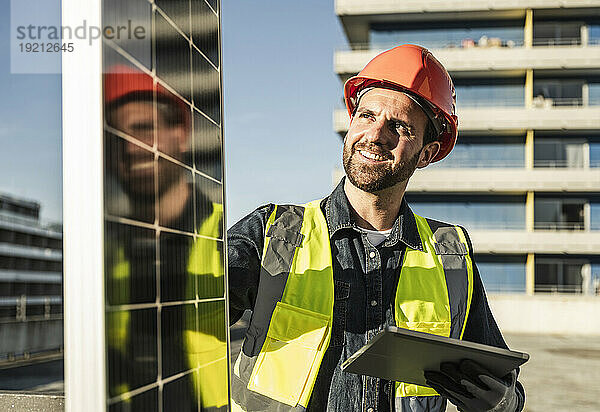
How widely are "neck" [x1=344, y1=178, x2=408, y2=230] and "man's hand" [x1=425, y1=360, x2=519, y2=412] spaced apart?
60 centimetres

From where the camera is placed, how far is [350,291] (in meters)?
2.20

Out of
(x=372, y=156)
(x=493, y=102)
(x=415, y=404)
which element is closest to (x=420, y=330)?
(x=415, y=404)

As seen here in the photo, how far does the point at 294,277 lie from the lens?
2.11 metres

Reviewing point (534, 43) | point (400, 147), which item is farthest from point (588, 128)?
point (400, 147)

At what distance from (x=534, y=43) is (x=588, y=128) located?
3.63 metres

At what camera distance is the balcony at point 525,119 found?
26.4 meters

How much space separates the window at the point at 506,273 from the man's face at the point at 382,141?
25231 mm

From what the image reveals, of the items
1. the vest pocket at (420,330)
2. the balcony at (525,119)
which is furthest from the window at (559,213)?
the vest pocket at (420,330)

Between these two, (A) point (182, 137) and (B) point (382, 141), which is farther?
(B) point (382, 141)

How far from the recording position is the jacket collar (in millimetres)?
2287

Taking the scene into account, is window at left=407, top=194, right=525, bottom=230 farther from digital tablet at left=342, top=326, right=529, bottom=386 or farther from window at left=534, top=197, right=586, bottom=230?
digital tablet at left=342, top=326, right=529, bottom=386

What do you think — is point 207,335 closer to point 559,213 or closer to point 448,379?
point 448,379

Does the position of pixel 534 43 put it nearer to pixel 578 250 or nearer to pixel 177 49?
pixel 578 250

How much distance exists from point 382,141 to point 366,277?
15.9 inches
